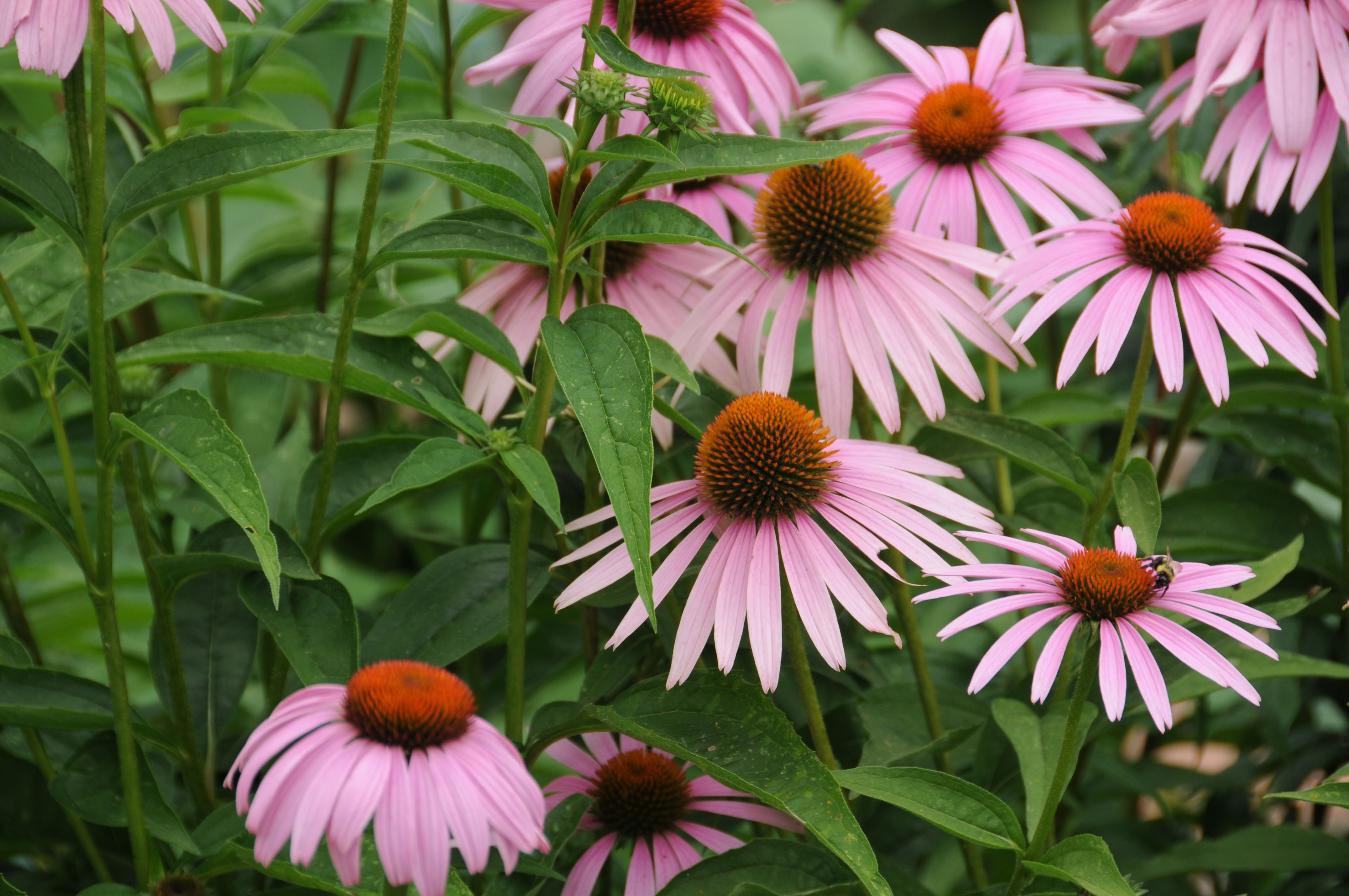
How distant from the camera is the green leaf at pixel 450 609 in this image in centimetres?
58

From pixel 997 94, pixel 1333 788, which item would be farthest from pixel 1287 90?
pixel 1333 788

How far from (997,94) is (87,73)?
606mm

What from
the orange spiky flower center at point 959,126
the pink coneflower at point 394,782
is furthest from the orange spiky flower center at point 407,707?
the orange spiky flower center at point 959,126

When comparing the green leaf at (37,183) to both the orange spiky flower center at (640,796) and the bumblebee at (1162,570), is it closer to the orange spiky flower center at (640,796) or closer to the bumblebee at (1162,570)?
the orange spiky flower center at (640,796)

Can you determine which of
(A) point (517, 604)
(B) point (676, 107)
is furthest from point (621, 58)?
(A) point (517, 604)

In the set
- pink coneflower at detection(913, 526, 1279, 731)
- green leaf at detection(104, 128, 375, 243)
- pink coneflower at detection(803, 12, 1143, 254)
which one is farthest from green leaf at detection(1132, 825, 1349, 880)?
green leaf at detection(104, 128, 375, 243)

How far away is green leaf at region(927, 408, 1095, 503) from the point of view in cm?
60

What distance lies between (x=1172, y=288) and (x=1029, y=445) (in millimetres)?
107

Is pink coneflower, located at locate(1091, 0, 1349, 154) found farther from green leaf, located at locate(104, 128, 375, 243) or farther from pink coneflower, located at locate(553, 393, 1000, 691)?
green leaf, located at locate(104, 128, 375, 243)

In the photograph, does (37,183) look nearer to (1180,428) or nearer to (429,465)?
(429,465)

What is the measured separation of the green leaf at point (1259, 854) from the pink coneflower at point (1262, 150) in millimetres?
378

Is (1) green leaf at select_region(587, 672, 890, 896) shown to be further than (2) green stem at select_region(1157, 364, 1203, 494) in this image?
No

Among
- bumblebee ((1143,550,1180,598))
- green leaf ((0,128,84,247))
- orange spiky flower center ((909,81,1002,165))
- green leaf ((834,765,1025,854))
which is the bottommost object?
green leaf ((834,765,1025,854))

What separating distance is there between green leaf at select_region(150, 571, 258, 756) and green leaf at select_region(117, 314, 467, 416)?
167mm
